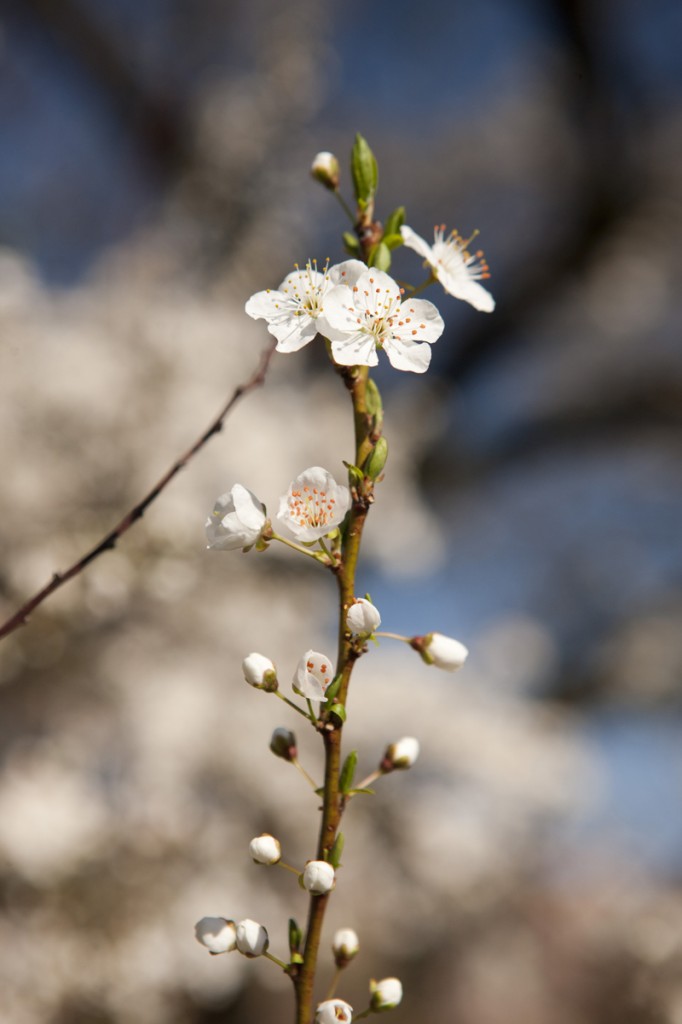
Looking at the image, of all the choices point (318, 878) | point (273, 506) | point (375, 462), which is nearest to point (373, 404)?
point (375, 462)

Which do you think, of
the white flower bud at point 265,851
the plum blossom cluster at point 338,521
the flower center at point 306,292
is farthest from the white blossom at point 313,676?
the flower center at point 306,292

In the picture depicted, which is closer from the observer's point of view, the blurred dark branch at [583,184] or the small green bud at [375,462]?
the small green bud at [375,462]

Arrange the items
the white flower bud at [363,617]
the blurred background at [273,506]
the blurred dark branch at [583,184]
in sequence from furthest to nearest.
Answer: the blurred dark branch at [583,184]
the blurred background at [273,506]
the white flower bud at [363,617]

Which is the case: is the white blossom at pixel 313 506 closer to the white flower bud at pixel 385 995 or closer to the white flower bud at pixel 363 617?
the white flower bud at pixel 363 617

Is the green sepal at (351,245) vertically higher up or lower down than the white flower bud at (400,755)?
higher up

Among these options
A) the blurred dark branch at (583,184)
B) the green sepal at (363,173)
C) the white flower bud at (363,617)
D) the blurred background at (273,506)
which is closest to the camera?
the white flower bud at (363,617)

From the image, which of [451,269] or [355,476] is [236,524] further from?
[451,269]

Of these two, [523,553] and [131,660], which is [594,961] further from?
[523,553]

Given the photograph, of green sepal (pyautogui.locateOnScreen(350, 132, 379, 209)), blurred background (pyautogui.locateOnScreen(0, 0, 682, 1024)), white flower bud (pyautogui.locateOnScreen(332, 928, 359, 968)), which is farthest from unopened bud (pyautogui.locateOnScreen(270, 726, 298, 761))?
blurred background (pyautogui.locateOnScreen(0, 0, 682, 1024))
